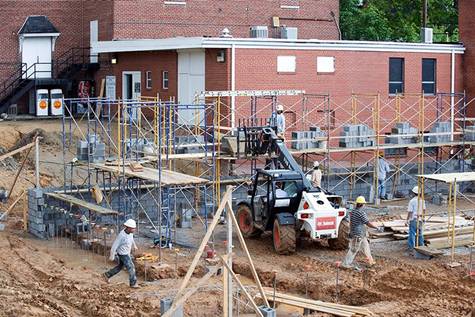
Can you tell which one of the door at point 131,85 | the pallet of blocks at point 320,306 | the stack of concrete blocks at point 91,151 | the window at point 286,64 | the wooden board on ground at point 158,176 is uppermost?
the window at point 286,64

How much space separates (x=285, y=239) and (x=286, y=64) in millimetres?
14163

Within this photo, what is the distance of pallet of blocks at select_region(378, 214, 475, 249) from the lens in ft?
89.7

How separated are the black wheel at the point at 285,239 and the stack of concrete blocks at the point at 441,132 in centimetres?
1243

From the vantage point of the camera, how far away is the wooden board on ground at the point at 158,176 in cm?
2638

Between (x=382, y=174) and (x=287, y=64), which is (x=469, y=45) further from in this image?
(x=382, y=174)

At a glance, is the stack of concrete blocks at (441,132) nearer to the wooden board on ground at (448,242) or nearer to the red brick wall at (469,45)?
the red brick wall at (469,45)

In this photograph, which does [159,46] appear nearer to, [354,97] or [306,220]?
[354,97]

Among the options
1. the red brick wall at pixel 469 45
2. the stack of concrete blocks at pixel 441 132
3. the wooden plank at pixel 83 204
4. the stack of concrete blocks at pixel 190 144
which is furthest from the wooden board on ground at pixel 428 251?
the red brick wall at pixel 469 45

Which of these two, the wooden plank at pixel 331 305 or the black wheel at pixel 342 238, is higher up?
the black wheel at pixel 342 238

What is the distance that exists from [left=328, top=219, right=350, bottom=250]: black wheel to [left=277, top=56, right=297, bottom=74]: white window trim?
1317 centimetres

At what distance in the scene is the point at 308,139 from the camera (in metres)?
34.2

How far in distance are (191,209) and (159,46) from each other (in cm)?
1127

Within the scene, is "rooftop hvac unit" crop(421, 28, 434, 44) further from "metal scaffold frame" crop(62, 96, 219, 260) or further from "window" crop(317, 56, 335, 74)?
"metal scaffold frame" crop(62, 96, 219, 260)

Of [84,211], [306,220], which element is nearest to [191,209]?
[84,211]
